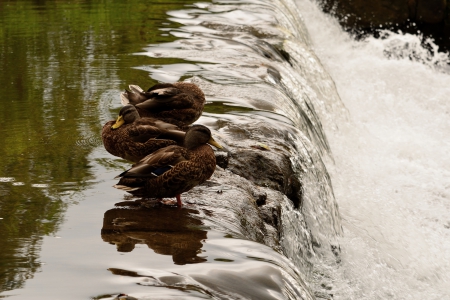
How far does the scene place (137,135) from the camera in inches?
174

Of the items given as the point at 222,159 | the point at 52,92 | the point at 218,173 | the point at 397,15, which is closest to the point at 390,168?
the point at 52,92

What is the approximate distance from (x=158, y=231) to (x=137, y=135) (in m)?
0.75

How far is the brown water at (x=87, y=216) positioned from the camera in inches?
130

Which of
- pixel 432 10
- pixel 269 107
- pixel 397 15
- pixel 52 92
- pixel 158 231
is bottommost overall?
pixel 397 15

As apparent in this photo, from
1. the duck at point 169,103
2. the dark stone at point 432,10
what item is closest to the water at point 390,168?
the dark stone at point 432,10

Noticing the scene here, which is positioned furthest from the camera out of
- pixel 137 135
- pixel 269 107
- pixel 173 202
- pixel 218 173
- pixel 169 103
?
pixel 269 107

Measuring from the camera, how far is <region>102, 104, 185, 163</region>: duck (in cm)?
439

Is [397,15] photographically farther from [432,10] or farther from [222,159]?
[222,159]

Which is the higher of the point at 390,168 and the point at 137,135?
the point at 137,135

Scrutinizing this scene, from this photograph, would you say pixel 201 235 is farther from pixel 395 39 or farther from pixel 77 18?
pixel 395 39

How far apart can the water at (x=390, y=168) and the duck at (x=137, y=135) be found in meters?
1.89

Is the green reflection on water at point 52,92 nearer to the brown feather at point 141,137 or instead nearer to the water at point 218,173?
the water at point 218,173

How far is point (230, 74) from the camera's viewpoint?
770 cm

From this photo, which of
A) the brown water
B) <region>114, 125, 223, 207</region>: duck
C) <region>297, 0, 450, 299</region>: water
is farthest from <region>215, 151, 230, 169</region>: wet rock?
<region>297, 0, 450, 299</region>: water
